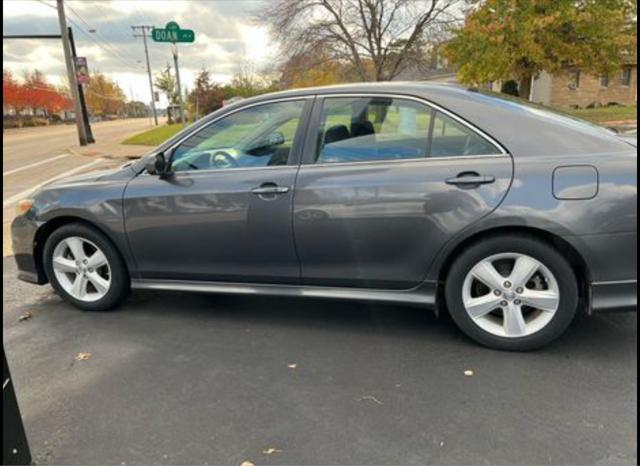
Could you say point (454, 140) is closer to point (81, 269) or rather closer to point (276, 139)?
point (276, 139)

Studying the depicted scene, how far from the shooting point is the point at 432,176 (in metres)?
3.03

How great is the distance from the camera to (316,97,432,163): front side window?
318cm

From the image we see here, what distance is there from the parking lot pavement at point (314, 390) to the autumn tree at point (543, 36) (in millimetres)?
21337

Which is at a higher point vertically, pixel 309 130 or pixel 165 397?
pixel 309 130

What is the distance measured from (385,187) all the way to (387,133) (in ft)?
1.28

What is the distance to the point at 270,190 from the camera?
3.31 m

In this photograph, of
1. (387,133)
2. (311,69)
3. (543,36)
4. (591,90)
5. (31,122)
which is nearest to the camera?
(387,133)

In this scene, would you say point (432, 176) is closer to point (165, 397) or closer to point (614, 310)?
point (614, 310)

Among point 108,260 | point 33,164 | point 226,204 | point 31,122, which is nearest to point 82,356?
point 108,260

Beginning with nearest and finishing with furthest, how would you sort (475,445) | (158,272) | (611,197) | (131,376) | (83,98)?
1. (475,445)
2. (611,197)
3. (131,376)
4. (158,272)
5. (83,98)

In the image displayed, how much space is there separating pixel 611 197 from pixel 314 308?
83.4 inches

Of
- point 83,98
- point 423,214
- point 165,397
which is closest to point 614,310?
point 423,214

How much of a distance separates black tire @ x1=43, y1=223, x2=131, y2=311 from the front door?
186 mm

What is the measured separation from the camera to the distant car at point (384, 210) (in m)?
2.88
